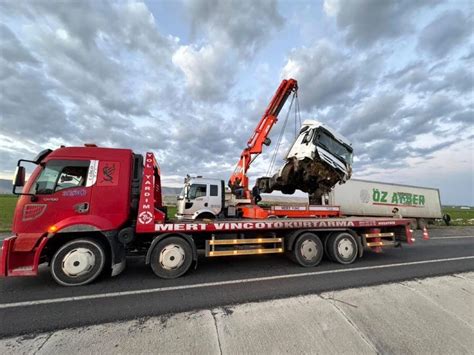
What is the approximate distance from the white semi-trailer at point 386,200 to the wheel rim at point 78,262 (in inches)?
506

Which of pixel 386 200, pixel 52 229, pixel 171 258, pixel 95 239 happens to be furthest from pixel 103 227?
pixel 386 200

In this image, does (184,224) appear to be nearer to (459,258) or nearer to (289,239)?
(289,239)

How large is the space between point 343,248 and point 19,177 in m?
7.38

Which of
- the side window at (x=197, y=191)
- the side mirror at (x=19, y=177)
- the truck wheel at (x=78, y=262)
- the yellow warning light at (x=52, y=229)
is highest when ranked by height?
the side window at (x=197, y=191)

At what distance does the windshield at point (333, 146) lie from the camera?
802 centimetres

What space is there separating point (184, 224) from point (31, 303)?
9.09ft

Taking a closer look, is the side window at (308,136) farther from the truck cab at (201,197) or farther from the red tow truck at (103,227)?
the truck cab at (201,197)

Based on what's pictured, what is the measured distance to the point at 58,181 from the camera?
480cm

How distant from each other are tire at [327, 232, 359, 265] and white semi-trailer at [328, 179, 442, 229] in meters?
8.26

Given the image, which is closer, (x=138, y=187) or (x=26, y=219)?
(x=26, y=219)

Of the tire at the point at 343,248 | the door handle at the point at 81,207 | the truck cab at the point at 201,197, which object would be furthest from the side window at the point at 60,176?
the truck cab at the point at 201,197

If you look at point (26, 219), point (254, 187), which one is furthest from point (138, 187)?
point (254, 187)

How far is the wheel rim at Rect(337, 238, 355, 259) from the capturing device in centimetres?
645

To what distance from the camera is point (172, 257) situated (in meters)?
5.21
